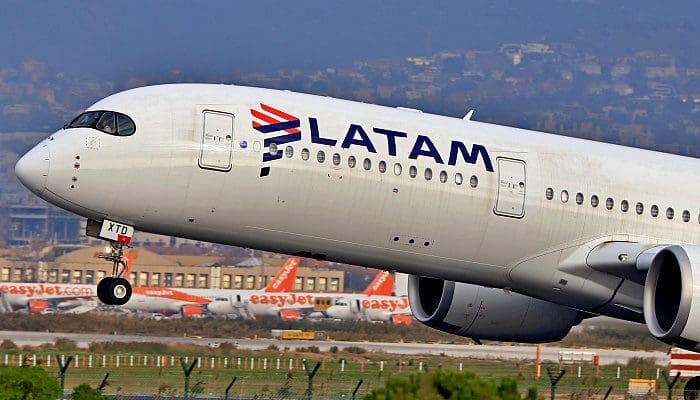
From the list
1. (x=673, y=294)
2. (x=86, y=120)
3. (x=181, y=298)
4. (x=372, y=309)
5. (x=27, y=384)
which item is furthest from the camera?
(x=181, y=298)

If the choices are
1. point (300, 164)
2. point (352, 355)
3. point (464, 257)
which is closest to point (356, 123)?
point (300, 164)

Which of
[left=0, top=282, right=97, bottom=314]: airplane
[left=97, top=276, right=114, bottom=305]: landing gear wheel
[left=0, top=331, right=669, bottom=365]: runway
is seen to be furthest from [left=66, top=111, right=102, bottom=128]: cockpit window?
[left=0, top=282, right=97, bottom=314]: airplane

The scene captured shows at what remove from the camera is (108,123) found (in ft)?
94.4

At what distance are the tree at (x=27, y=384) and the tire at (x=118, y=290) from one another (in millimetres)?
2737

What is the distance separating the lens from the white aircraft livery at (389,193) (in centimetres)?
2873

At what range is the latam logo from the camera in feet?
95.7

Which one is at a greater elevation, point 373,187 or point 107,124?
point 107,124

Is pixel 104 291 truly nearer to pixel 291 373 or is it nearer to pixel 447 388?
pixel 291 373

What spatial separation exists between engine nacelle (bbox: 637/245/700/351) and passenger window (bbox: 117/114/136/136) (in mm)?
9618

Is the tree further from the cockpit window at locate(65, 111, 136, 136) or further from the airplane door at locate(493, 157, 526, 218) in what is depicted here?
the airplane door at locate(493, 157, 526, 218)

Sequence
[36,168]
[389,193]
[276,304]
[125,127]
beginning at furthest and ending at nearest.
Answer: [276,304], [389,193], [125,127], [36,168]

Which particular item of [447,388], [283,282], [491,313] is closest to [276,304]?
[283,282]

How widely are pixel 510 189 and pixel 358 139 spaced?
3186 mm

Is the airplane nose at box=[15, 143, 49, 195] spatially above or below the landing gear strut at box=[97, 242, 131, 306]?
above
